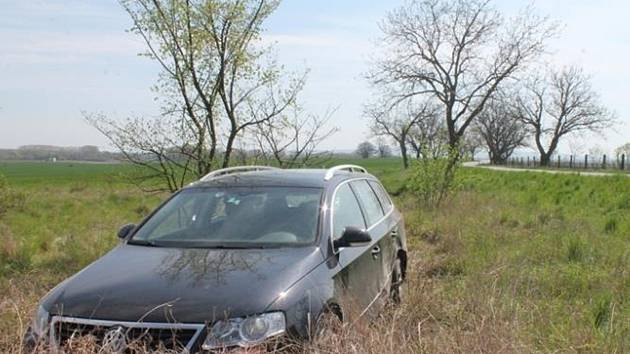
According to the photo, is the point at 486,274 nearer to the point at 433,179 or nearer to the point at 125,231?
the point at 125,231

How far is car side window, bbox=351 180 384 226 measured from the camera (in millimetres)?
5812

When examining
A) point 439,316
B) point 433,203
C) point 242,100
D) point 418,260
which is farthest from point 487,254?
point 433,203

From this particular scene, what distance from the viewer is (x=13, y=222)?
611 inches

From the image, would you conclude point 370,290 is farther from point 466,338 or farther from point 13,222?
point 13,222

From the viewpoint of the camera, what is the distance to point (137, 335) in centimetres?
339

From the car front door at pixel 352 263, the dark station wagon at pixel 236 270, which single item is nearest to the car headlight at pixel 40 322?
the dark station wagon at pixel 236 270

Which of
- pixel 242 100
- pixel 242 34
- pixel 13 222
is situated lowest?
pixel 13 222

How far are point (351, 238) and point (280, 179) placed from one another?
1.30 m

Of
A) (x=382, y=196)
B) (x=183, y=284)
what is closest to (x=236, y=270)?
(x=183, y=284)

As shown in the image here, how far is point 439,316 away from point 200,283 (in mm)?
2266

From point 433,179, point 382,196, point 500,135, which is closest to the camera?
point 382,196

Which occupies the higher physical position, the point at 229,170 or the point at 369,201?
the point at 229,170

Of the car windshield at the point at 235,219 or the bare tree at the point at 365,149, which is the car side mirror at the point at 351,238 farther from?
the bare tree at the point at 365,149

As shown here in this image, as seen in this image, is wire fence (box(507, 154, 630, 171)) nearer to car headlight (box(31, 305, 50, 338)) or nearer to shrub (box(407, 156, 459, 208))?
shrub (box(407, 156, 459, 208))
